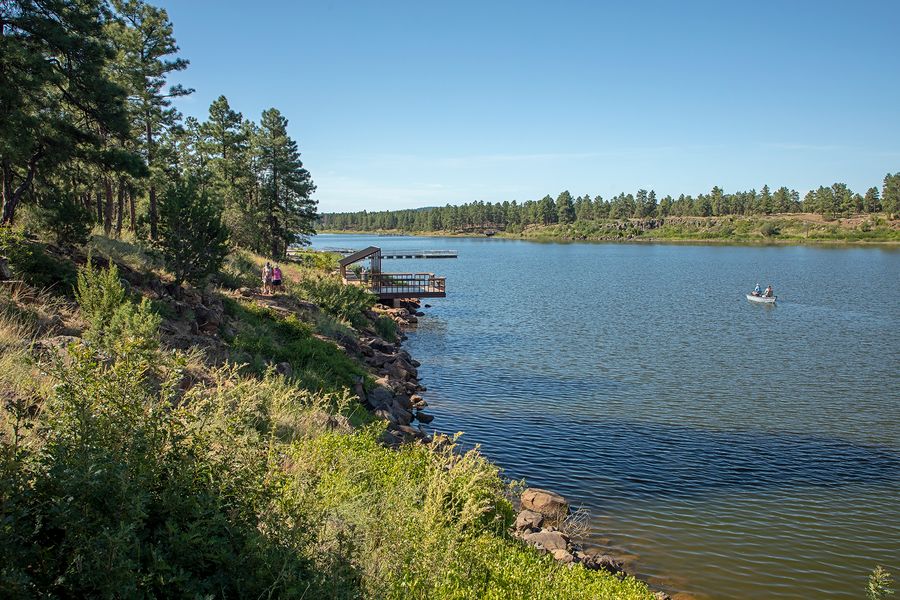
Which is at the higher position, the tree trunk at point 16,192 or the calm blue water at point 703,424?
the tree trunk at point 16,192

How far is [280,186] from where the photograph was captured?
169 ft

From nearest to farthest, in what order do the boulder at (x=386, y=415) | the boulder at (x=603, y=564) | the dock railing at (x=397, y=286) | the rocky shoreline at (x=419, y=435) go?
the boulder at (x=603, y=564)
the rocky shoreline at (x=419, y=435)
the boulder at (x=386, y=415)
the dock railing at (x=397, y=286)

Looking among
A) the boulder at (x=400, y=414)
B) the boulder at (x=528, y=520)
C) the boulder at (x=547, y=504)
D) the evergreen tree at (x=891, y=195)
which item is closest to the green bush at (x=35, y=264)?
the boulder at (x=400, y=414)

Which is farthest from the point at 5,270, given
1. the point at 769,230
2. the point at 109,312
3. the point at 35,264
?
the point at 769,230

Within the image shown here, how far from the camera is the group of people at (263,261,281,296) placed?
28.0 metres

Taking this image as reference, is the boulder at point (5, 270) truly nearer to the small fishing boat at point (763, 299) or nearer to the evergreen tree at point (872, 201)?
the small fishing boat at point (763, 299)

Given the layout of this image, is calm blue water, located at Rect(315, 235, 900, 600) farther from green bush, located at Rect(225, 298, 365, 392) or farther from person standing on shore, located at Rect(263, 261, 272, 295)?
person standing on shore, located at Rect(263, 261, 272, 295)

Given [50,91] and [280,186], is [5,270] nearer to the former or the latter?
[50,91]

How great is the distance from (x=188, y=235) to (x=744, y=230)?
157m

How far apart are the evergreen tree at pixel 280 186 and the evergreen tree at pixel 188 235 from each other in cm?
2858

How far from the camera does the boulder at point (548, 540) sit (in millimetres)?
11562

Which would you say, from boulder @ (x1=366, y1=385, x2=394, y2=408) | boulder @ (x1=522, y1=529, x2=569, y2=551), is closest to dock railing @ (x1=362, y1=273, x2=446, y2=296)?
boulder @ (x1=366, y1=385, x2=394, y2=408)

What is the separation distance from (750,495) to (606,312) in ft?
98.5

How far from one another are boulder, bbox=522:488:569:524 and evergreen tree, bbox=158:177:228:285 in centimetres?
1277
